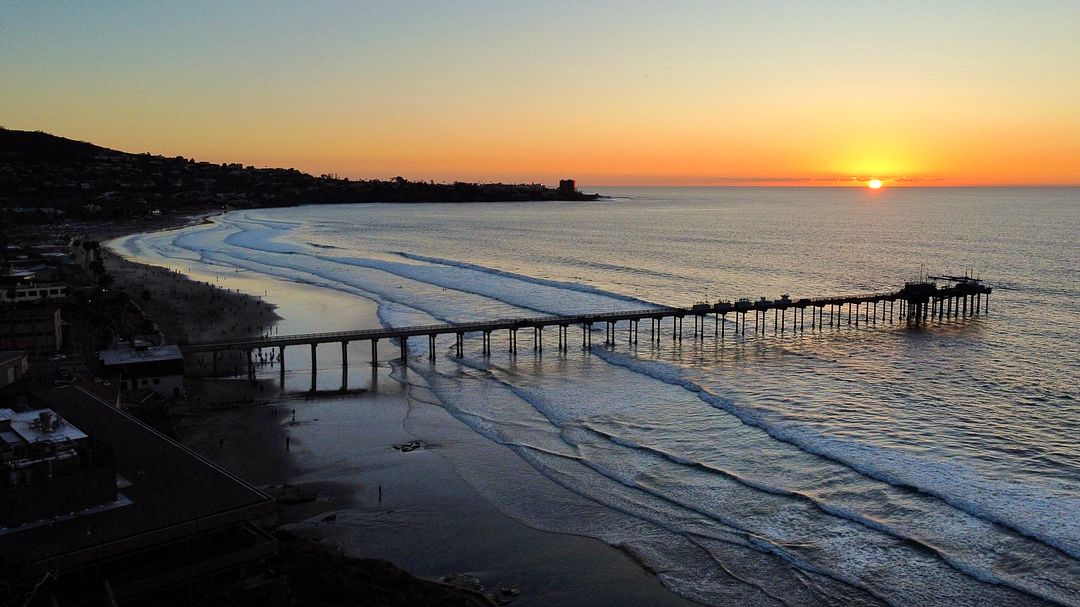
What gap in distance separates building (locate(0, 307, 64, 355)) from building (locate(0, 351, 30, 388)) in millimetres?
13699

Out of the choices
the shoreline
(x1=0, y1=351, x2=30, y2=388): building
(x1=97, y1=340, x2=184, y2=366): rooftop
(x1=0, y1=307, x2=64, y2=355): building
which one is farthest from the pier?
(x1=0, y1=351, x2=30, y2=388): building

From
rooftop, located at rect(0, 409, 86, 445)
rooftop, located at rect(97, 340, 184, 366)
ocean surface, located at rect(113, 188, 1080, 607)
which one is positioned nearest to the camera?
rooftop, located at rect(0, 409, 86, 445)

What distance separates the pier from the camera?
43219mm

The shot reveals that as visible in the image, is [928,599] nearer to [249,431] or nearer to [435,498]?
[435,498]

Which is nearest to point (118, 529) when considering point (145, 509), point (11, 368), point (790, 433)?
point (145, 509)

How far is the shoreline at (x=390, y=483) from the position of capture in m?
21.5

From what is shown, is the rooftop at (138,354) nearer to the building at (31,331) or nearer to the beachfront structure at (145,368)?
the beachfront structure at (145,368)

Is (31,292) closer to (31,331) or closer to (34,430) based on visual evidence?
(31,331)

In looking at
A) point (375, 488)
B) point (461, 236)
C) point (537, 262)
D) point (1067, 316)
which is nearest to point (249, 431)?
point (375, 488)

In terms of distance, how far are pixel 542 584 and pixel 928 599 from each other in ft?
32.0

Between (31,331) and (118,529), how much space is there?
32262 millimetres

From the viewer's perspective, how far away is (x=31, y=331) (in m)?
42.4

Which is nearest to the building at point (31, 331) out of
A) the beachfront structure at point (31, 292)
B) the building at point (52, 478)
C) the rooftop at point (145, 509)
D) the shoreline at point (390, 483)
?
the beachfront structure at point (31, 292)

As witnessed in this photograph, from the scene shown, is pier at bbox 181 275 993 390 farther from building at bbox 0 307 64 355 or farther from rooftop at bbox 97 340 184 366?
building at bbox 0 307 64 355
